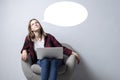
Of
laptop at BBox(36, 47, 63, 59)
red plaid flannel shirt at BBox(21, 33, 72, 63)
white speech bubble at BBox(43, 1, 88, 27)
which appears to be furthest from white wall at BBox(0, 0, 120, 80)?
laptop at BBox(36, 47, 63, 59)

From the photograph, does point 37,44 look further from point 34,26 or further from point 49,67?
point 49,67

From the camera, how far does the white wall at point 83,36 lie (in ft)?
11.1

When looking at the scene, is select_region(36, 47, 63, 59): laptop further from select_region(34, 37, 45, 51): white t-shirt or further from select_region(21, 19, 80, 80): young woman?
select_region(34, 37, 45, 51): white t-shirt

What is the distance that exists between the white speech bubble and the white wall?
0.07 m

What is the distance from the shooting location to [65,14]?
3.47m

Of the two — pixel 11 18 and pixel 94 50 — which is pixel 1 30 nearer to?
pixel 11 18

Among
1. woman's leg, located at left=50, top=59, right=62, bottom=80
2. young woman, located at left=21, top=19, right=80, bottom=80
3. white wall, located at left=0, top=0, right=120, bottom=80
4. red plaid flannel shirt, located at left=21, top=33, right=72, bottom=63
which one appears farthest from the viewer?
white wall, located at left=0, top=0, right=120, bottom=80

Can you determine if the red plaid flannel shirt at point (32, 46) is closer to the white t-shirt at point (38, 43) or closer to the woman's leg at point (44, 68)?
the white t-shirt at point (38, 43)

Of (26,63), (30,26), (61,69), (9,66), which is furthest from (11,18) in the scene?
(61,69)

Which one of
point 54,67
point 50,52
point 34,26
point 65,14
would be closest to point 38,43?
point 34,26

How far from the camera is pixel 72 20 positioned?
11.3 feet

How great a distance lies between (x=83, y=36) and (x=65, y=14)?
450mm

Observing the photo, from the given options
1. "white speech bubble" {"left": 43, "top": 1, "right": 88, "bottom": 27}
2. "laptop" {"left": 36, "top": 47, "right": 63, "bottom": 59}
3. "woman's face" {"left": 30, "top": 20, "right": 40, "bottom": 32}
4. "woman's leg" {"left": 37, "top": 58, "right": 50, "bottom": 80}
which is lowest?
"woman's leg" {"left": 37, "top": 58, "right": 50, "bottom": 80}

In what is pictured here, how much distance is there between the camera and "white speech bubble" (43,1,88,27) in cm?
344
